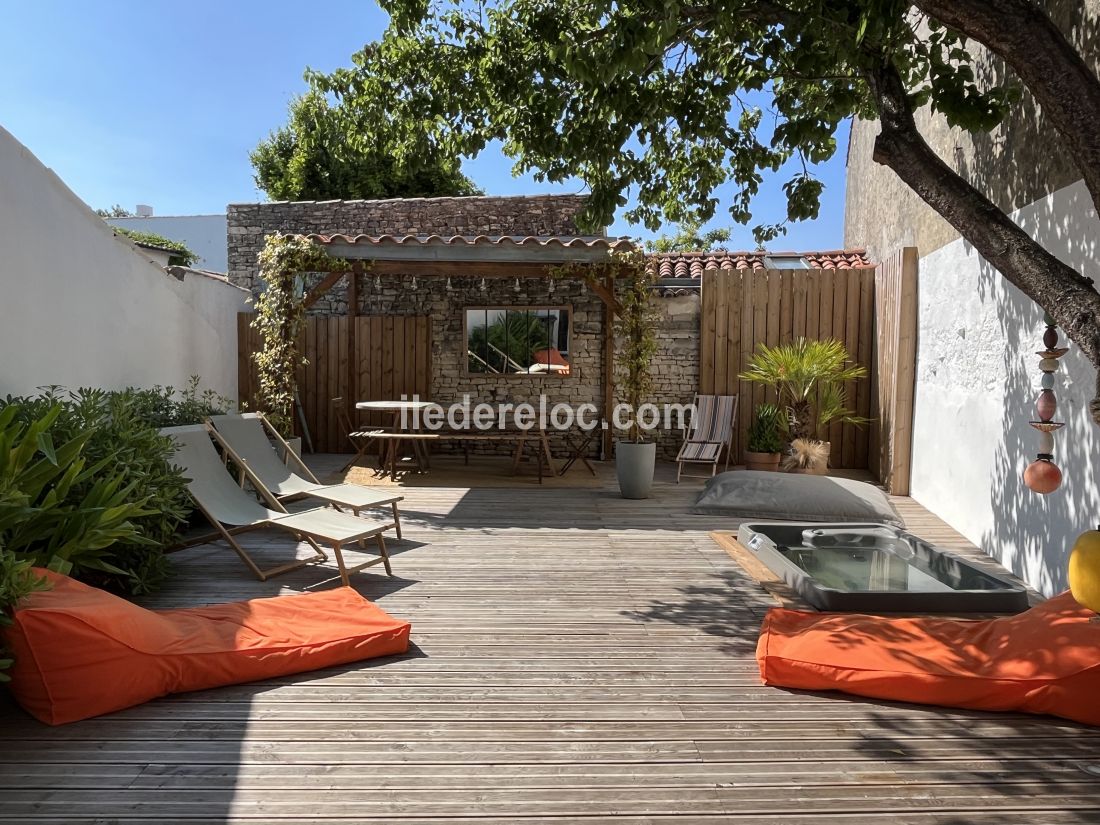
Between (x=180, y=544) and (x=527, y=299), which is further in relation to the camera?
(x=527, y=299)

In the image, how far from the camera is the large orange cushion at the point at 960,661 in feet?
9.07

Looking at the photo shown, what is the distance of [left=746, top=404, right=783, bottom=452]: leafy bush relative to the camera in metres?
8.58

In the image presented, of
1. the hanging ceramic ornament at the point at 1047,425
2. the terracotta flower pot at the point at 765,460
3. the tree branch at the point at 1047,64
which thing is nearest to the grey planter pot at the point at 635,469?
the terracotta flower pot at the point at 765,460

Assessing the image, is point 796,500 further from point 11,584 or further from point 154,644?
point 11,584

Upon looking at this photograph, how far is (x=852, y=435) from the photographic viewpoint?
9.52 m

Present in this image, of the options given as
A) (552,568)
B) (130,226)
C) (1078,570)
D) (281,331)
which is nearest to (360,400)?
(281,331)

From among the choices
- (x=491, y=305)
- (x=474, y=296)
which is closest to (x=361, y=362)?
(x=474, y=296)

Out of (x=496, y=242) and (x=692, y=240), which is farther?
(x=692, y=240)

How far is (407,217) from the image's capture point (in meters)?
11.7

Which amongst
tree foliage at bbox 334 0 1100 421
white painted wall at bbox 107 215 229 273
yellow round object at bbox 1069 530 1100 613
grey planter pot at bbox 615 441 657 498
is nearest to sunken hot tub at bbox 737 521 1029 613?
yellow round object at bbox 1069 530 1100 613

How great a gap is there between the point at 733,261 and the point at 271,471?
25.1ft

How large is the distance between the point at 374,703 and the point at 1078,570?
2.69 meters

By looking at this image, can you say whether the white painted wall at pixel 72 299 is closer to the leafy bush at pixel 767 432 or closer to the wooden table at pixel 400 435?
the wooden table at pixel 400 435

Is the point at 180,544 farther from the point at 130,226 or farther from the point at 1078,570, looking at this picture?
the point at 130,226
